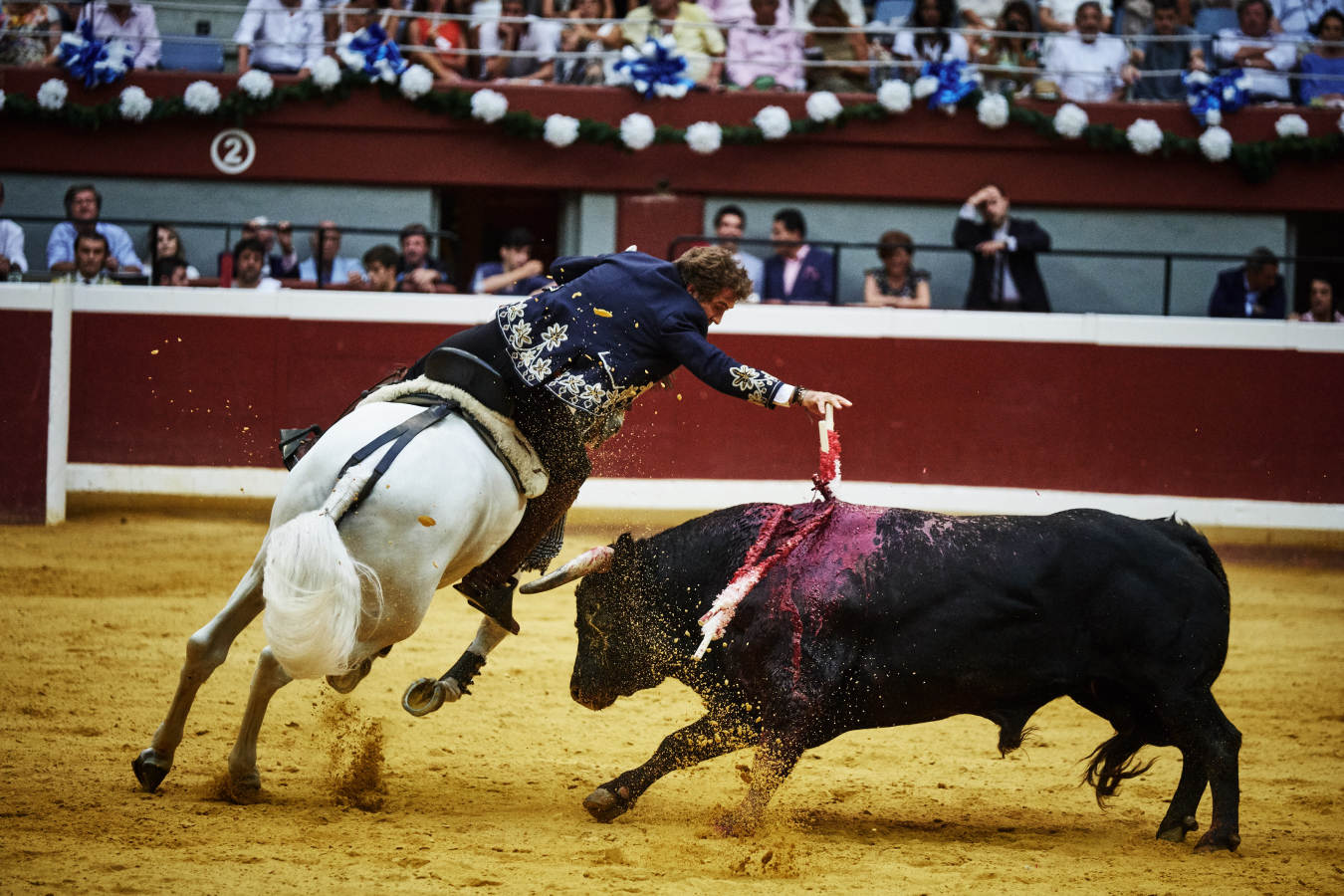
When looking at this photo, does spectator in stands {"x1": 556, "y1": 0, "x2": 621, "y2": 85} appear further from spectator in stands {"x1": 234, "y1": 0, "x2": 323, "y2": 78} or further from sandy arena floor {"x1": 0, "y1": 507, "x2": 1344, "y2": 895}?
sandy arena floor {"x1": 0, "y1": 507, "x2": 1344, "y2": 895}

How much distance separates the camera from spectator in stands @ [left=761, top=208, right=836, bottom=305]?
955 cm

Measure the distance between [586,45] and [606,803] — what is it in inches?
320

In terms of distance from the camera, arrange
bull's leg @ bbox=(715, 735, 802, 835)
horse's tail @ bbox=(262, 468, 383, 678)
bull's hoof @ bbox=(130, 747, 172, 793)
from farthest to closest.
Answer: bull's hoof @ bbox=(130, 747, 172, 793) → bull's leg @ bbox=(715, 735, 802, 835) → horse's tail @ bbox=(262, 468, 383, 678)

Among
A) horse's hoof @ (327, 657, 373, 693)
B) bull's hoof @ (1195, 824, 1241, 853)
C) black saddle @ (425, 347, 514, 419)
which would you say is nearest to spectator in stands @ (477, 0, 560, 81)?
black saddle @ (425, 347, 514, 419)

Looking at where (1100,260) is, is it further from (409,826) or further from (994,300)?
(409,826)

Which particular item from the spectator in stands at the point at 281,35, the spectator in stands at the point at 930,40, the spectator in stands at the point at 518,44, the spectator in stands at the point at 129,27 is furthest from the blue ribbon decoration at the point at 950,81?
the spectator in stands at the point at 129,27

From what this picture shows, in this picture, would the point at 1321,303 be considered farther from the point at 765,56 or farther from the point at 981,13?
the point at 765,56

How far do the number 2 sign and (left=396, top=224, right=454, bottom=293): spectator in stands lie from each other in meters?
2.04

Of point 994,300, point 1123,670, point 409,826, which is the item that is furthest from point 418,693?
point 994,300

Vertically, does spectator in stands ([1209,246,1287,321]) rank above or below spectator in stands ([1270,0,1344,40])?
below

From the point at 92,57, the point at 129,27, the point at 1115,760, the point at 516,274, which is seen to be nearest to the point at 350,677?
the point at 1115,760

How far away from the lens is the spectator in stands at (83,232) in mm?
9570

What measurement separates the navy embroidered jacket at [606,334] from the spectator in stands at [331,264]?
5.71m

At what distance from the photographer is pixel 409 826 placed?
373 centimetres
